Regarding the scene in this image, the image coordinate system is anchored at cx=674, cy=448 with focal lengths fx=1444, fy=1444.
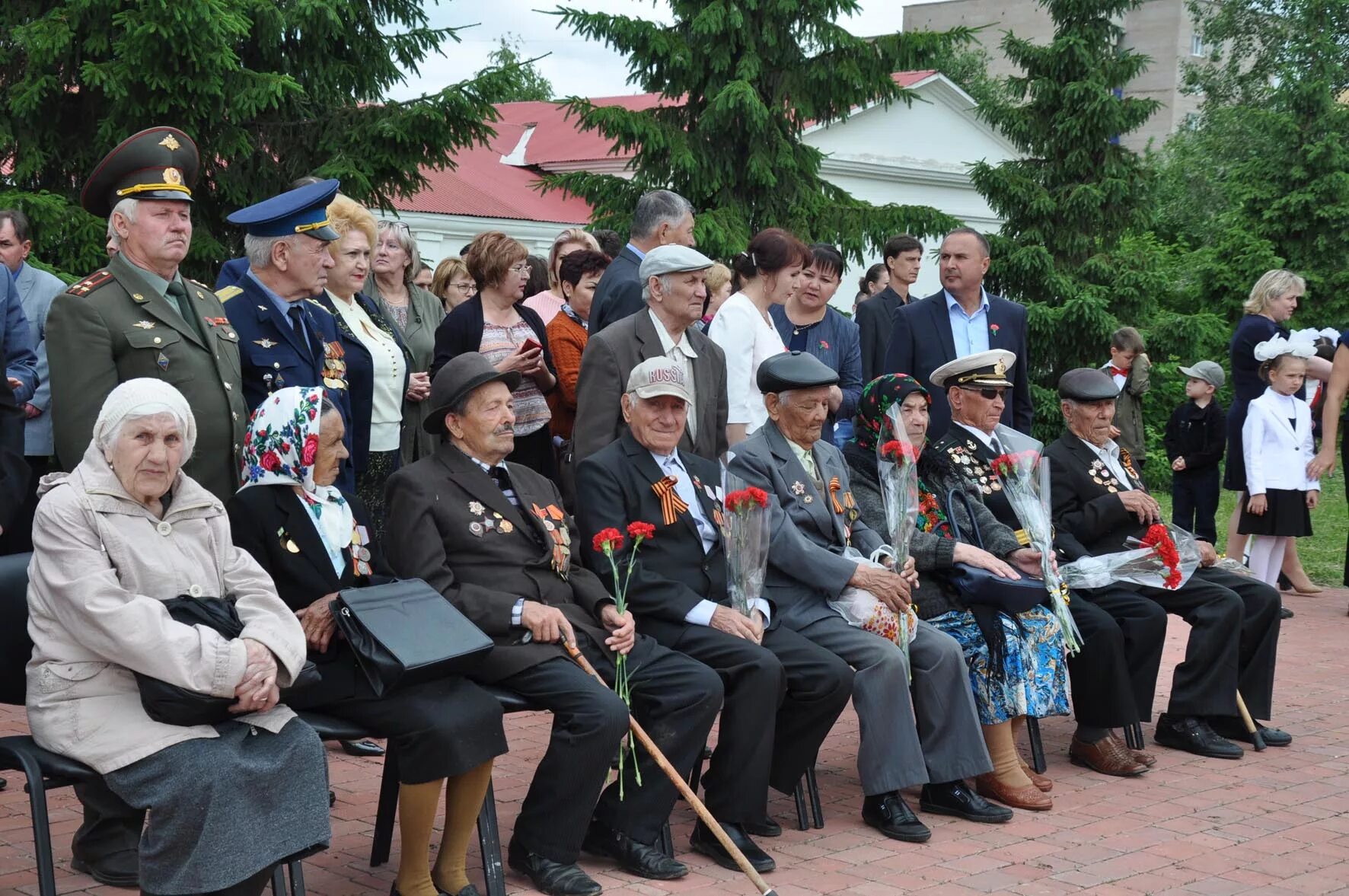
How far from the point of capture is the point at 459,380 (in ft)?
15.9

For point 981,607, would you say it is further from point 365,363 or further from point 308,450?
point 308,450

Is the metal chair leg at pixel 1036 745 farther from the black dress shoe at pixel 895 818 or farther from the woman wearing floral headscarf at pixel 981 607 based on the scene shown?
the black dress shoe at pixel 895 818

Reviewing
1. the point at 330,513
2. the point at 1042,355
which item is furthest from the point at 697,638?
the point at 1042,355

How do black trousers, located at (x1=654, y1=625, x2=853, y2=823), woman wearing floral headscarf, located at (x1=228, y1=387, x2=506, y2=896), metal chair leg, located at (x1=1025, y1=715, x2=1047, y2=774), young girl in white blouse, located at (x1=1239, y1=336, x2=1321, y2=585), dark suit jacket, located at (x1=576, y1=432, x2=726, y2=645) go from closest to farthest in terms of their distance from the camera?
woman wearing floral headscarf, located at (x1=228, y1=387, x2=506, y2=896)
black trousers, located at (x1=654, y1=625, x2=853, y2=823)
dark suit jacket, located at (x1=576, y1=432, x2=726, y2=645)
metal chair leg, located at (x1=1025, y1=715, x2=1047, y2=774)
young girl in white blouse, located at (x1=1239, y1=336, x2=1321, y2=585)

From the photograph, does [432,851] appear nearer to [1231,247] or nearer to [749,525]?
[749,525]

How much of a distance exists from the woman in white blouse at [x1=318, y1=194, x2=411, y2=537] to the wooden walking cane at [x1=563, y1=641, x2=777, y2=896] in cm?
139

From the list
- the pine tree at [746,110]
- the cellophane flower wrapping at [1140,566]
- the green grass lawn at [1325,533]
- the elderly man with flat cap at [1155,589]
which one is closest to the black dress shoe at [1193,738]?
the elderly man with flat cap at [1155,589]

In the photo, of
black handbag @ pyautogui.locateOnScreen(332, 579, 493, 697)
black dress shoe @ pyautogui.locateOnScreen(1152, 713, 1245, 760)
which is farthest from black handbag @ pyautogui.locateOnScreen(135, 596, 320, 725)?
black dress shoe @ pyautogui.locateOnScreen(1152, 713, 1245, 760)

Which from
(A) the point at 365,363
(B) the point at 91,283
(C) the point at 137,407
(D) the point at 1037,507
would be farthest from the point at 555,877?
(D) the point at 1037,507

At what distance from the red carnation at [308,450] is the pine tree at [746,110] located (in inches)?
425

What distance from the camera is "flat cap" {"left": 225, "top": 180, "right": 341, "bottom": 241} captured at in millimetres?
5168

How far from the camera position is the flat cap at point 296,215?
5168 millimetres

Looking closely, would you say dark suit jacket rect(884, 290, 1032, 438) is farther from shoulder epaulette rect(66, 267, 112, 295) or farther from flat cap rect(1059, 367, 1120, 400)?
shoulder epaulette rect(66, 267, 112, 295)

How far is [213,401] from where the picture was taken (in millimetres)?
4801
